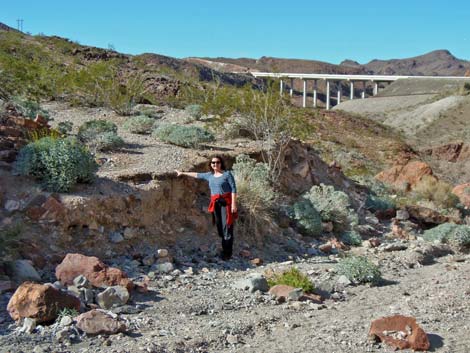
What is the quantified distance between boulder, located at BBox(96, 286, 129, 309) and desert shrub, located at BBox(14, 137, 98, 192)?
210 centimetres

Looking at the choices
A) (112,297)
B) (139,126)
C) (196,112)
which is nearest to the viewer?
(112,297)

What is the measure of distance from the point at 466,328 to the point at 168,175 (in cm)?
451

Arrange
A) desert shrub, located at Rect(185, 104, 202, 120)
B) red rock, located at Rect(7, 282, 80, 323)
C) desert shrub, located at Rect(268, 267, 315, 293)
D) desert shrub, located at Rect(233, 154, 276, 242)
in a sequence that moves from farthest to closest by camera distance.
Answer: desert shrub, located at Rect(185, 104, 202, 120) < desert shrub, located at Rect(233, 154, 276, 242) < desert shrub, located at Rect(268, 267, 315, 293) < red rock, located at Rect(7, 282, 80, 323)

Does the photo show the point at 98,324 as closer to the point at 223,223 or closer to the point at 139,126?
the point at 223,223

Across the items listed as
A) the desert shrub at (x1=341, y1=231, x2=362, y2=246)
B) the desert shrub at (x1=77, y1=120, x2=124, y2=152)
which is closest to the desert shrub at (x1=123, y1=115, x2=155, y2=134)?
the desert shrub at (x1=77, y1=120, x2=124, y2=152)

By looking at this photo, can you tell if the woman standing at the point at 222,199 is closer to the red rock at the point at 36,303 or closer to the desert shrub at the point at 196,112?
the red rock at the point at 36,303

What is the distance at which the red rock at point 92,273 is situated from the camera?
20.0ft

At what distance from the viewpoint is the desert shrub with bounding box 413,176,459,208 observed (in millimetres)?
14727

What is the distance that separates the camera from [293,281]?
21.7 feet

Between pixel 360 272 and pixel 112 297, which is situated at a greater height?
pixel 112 297

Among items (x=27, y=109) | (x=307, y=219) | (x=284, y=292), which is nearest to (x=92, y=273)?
(x=284, y=292)

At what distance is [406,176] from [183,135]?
7.97 m

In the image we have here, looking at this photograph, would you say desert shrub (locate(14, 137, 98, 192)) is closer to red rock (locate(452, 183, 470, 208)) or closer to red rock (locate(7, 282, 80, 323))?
red rock (locate(7, 282, 80, 323))

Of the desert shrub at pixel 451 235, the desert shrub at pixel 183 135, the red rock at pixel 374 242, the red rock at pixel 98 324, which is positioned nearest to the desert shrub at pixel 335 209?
the red rock at pixel 374 242
